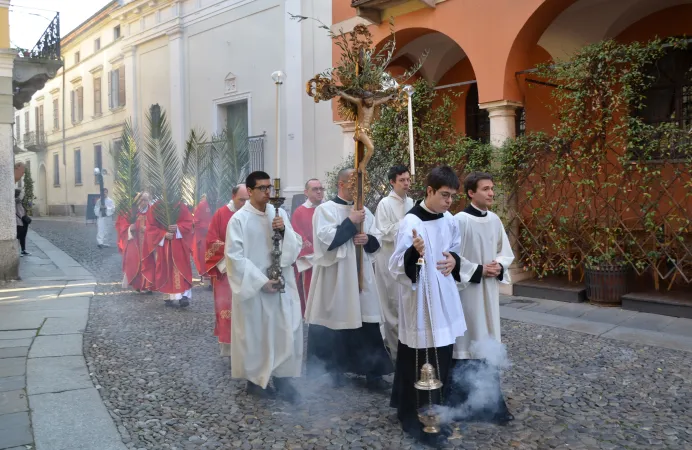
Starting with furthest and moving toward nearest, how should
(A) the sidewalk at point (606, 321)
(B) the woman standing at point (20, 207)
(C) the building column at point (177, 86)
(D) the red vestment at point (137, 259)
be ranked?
(C) the building column at point (177, 86) < (B) the woman standing at point (20, 207) < (D) the red vestment at point (137, 259) < (A) the sidewalk at point (606, 321)

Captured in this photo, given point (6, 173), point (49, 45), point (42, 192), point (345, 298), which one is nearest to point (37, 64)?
point (49, 45)

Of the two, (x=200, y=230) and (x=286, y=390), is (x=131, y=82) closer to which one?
(x=200, y=230)

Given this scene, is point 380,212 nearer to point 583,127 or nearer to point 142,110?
point 583,127

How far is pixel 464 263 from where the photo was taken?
3865 millimetres

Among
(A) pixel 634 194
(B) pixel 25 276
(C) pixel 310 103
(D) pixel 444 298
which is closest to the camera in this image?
(D) pixel 444 298

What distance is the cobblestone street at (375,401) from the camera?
3637 millimetres

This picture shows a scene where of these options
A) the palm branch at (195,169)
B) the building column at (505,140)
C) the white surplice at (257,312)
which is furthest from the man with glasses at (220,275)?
the palm branch at (195,169)

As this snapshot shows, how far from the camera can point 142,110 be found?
64.0 feet

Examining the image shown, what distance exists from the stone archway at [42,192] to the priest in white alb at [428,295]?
108 ft

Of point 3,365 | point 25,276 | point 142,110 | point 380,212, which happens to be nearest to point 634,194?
point 380,212

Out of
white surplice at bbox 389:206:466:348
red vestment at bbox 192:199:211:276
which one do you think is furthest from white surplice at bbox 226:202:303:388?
red vestment at bbox 192:199:211:276

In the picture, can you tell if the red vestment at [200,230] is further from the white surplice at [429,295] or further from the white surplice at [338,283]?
the white surplice at [429,295]

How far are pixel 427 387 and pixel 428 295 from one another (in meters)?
0.51

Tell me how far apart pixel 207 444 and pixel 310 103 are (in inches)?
406
